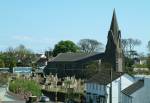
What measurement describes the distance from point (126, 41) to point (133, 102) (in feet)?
330

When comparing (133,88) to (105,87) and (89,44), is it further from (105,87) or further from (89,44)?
(89,44)

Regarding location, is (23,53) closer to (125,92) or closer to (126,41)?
(126,41)

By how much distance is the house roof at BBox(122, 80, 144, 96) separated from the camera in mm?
52544

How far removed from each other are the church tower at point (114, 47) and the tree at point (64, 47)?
34.3 m

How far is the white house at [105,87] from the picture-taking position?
59562mm

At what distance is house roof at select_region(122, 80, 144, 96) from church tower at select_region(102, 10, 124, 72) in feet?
184

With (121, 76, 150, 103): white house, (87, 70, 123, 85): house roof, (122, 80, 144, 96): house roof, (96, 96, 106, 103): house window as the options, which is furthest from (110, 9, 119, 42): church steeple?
(121, 76, 150, 103): white house

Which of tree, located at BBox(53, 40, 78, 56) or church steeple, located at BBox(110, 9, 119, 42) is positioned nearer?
church steeple, located at BBox(110, 9, 119, 42)

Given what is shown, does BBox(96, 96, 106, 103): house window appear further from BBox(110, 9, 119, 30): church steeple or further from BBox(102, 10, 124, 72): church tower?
BBox(110, 9, 119, 30): church steeple

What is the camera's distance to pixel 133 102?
170ft

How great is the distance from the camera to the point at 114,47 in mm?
115188

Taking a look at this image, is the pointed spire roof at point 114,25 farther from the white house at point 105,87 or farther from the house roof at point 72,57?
the white house at point 105,87

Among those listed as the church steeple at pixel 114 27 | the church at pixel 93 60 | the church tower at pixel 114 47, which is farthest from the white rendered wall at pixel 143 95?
the church steeple at pixel 114 27

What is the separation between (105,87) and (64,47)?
90566mm
